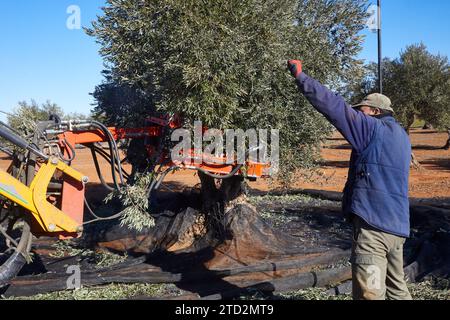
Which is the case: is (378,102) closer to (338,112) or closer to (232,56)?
(338,112)

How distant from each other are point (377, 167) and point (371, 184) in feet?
0.49

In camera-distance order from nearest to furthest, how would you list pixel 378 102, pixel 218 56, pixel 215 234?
1. pixel 378 102
2. pixel 218 56
3. pixel 215 234

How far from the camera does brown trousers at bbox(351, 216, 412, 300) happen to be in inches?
160

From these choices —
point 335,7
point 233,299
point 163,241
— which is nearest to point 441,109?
point 335,7

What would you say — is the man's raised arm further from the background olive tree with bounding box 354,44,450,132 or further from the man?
the background olive tree with bounding box 354,44,450,132

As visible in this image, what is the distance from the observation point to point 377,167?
4172 mm

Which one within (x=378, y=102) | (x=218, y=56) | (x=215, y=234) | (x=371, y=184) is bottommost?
(x=215, y=234)

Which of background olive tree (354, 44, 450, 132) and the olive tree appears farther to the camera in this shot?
background olive tree (354, 44, 450, 132)

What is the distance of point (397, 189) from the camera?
13.8 ft

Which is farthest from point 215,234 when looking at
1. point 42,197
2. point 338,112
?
point 338,112

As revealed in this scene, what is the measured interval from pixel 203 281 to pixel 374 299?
301 centimetres

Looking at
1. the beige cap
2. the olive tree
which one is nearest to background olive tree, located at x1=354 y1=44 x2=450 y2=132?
the olive tree

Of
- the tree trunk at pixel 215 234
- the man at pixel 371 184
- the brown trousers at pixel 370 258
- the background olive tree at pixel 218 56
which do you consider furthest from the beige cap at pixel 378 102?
the tree trunk at pixel 215 234

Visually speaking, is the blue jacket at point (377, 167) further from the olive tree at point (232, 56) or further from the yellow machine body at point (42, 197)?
the yellow machine body at point (42, 197)
